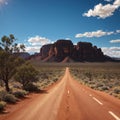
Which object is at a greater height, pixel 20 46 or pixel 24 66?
pixel 20 46

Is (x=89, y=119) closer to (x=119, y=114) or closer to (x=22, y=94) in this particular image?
(x=119, y=114)

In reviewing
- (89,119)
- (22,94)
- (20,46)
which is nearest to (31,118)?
(89,119)

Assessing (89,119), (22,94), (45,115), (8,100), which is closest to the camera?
(89,119)

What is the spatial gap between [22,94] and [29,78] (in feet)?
22.1

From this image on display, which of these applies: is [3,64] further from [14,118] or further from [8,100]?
[14,118]

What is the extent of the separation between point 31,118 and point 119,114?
3.97 m

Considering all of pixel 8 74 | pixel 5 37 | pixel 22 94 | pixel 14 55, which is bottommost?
pixel 22 94

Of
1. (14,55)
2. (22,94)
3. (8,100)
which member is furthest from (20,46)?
(8,100)

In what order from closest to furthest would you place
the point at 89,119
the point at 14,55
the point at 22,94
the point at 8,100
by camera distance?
the point at 89,119, the point at 8,100, the point at 22,94, the point at 14,55

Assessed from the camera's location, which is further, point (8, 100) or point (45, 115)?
point (8, 100)

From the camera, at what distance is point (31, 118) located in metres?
9.46

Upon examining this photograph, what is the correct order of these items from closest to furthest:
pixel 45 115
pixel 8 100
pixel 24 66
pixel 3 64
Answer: pixel 45 115, pixel 8 100, pixel 3 64, pixel 24 66

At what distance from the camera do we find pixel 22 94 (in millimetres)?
18656

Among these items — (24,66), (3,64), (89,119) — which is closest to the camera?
(89,119)
